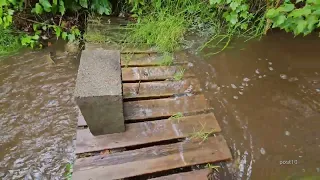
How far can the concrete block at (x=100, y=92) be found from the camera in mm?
1663

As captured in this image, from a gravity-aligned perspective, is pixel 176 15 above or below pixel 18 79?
above

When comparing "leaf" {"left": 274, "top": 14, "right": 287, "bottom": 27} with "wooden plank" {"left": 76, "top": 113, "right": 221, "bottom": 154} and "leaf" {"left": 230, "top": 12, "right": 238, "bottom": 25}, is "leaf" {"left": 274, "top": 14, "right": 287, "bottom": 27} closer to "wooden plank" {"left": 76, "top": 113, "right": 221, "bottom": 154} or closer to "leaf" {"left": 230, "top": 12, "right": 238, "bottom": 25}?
"leaf" {"left": 230, "top": 12, "right": 238, "bottom": 25}

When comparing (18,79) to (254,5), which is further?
(254,5)

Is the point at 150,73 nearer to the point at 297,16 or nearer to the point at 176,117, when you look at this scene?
the point at 176,117

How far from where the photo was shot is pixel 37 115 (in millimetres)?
2340

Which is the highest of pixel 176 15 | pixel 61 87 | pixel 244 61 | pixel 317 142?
pixel 176 15

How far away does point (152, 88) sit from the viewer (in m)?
2.45

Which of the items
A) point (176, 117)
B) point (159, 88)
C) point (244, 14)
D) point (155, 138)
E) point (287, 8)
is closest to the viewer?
point (155, 138)

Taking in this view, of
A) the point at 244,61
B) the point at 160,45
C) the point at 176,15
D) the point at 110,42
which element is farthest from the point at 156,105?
the point at 176,15

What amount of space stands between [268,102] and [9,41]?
3.06 m

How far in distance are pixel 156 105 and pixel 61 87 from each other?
1082mm

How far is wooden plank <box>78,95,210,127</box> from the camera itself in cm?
218

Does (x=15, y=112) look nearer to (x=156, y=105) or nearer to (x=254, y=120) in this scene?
(x=156, y=105)

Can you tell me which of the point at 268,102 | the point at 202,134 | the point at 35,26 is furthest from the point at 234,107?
the point at 35,26
